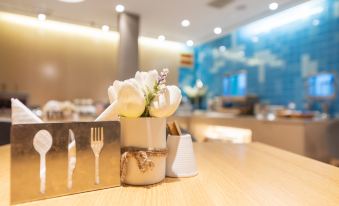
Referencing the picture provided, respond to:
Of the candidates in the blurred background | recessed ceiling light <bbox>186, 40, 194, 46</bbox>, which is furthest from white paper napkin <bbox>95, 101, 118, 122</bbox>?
recessed ceiling light <bbox>186, 40, 194, 46</bbox>

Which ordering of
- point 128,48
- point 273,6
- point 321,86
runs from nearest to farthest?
point 321,86
point 273,6
point 128,48

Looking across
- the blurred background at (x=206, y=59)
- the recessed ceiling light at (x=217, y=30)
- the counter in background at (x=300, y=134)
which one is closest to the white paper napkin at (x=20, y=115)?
the blurred background at (x=206, y=59)

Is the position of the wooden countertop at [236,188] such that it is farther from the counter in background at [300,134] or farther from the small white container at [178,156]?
the counter in background at [300,134]

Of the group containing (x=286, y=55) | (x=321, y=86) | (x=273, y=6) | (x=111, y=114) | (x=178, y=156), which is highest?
(x=273, y=6)

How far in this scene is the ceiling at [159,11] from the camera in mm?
3244

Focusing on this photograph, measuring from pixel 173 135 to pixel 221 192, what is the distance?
213mm

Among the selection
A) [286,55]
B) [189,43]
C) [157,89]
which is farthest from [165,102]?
[189,43]

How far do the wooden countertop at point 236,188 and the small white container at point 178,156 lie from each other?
0.03 meters

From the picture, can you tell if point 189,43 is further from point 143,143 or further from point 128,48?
point 143,143

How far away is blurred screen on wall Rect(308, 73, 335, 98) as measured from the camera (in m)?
2.90

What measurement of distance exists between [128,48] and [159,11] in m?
0.75

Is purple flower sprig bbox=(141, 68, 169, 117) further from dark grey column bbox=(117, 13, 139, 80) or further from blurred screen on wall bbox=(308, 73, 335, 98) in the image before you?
dark grey column bbox=(117, 13, 139, 80)

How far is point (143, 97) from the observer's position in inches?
25.2

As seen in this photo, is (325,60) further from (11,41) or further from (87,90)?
(11,41)
